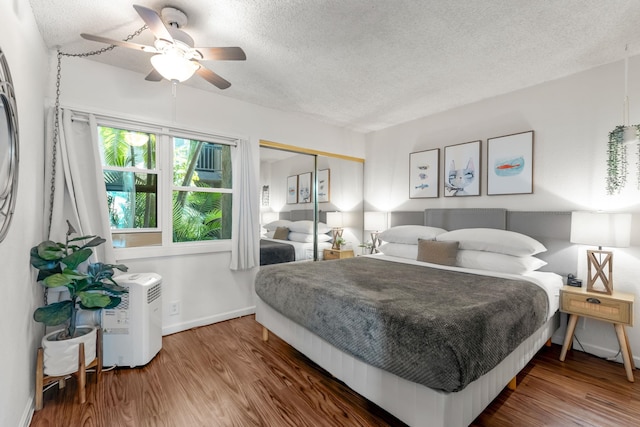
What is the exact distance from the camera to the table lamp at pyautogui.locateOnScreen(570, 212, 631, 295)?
2.18m

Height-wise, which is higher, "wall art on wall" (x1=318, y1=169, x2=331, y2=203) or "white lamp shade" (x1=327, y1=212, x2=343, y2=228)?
"wall art on wall" (x1=318, y1=169, x2=331, y2=203)

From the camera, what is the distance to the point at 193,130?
3.02 metres

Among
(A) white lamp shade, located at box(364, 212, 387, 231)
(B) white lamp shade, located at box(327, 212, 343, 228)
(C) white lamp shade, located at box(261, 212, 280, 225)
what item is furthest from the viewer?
(B) white lamp shade, located at box(327, 212, 343, 228)

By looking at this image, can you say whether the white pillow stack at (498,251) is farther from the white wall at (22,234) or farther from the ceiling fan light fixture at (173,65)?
the white wall at (22,234)

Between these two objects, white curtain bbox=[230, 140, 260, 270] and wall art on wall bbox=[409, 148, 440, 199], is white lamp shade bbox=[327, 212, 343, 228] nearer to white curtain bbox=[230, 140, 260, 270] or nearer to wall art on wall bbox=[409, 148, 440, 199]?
wall art on wall bbox=[409, 148, 440, 199]

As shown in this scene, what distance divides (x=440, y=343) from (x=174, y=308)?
2616mm

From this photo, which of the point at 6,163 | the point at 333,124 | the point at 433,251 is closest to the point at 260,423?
the point at 6,163

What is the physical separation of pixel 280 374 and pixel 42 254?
1.75m

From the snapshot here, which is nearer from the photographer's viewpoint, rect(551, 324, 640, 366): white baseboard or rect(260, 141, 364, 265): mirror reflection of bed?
rect(551, 324, 640, 366): white baseboard

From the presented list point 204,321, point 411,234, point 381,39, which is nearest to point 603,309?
point 411,234

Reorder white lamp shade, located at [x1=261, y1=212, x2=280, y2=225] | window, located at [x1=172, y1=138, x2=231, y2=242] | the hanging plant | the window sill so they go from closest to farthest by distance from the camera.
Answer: the hanging plant < the window sill < window, located at [x1=172, y1=138, x2=231, y2=242] < white lamp shade, located at [x1=261, y1=212, x2=280, y2=225]

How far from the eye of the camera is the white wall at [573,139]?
7.93ft

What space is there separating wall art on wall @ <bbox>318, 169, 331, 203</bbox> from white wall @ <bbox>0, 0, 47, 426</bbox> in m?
2.90

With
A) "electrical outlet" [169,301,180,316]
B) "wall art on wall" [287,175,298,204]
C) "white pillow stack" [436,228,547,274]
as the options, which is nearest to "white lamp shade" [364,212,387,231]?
"wall art on wall" [287,175,298,204]
